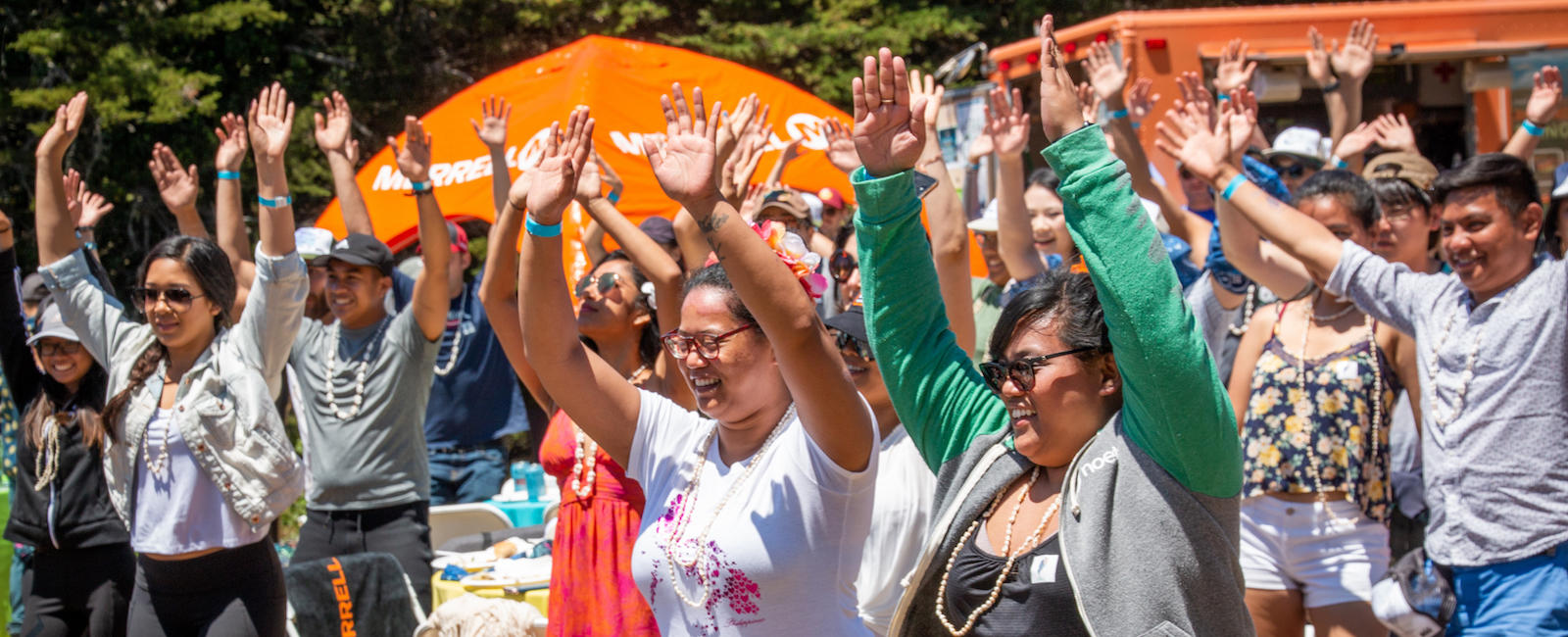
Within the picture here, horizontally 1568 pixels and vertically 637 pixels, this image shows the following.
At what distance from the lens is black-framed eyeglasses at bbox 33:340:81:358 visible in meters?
4.84

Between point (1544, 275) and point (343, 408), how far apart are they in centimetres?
402

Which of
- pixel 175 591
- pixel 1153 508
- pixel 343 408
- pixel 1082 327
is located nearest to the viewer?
pixel 1153 508

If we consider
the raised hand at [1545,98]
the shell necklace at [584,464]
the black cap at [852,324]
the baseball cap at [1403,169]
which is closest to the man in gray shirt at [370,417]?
the shell necklace at [584,464]

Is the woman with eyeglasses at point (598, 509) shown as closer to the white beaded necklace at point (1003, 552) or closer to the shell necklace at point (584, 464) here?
the shell necklace at point (584, 464)

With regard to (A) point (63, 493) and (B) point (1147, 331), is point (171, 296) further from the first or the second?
(B) point (1147, 331)

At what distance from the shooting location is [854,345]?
363 centimetres

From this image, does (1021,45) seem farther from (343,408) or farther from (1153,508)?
(1153,508)

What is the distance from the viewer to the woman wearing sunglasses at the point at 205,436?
159 inches

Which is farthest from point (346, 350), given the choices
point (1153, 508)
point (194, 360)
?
point (1153, 508)

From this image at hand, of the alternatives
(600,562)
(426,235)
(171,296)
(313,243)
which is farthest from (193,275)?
(600,562)

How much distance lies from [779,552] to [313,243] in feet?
10.9

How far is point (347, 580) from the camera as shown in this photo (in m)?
4.71

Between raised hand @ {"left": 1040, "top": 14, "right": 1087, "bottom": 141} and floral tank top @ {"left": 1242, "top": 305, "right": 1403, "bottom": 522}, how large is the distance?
2150mm

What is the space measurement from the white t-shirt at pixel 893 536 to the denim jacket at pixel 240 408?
1926 mm
